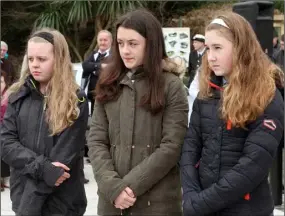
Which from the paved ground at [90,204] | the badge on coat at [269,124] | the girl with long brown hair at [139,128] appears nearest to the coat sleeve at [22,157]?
the girl with long brown hair at [139,128]

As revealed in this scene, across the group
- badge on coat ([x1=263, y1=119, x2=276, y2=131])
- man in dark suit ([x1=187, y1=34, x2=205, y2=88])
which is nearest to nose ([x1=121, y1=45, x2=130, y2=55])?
badge on coat ([x1=263, y1=119, x2=276, y2=131])

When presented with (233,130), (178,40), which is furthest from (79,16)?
Result: (233,130)

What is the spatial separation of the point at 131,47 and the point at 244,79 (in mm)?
755

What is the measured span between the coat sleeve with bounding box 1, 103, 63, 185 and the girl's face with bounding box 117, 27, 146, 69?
0.81 meters

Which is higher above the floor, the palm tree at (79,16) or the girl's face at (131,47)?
the girl's face at (131,47)

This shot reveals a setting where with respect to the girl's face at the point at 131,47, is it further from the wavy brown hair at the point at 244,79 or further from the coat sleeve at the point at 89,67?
the coat sleeve at the point at 89,67

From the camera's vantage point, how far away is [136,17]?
3355mm

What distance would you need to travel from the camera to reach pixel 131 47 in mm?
3342

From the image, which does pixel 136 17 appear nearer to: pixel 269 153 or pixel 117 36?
pixel 117 36

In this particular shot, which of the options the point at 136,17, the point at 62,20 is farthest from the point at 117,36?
the point at 62,20

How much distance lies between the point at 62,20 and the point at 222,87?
45.1 ft

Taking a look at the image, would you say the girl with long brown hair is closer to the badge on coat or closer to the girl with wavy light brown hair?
the girl with wavy light brown hair

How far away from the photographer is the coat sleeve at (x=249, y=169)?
9.21 feet

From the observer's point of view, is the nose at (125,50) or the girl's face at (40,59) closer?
the nose at (125,50)
